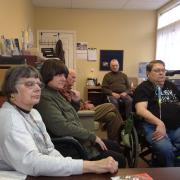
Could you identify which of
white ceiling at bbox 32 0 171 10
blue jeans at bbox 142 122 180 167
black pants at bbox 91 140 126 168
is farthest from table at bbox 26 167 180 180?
white ceiling at bbox 32 0 171 10

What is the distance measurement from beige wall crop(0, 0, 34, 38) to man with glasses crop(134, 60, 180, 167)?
1.91 m

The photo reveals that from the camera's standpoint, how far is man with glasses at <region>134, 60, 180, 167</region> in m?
2.59

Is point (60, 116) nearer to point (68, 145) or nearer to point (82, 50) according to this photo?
point (68, 145)

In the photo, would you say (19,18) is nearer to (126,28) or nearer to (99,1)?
(99,1)

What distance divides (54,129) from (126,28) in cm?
533

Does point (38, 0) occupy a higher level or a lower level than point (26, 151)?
higher

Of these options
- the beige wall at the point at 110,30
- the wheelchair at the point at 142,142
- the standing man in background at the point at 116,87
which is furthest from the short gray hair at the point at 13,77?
the beige wall at the point at 110,30

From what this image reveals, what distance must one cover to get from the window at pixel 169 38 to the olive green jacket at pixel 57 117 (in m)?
3.99

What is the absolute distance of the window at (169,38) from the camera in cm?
579

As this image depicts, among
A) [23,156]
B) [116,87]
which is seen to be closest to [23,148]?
[23,156]

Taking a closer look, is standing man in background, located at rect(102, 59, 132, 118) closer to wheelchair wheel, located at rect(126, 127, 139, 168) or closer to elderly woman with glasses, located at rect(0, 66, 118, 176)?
wheelchair wheel, located at rect(126, 127, 139, 168)

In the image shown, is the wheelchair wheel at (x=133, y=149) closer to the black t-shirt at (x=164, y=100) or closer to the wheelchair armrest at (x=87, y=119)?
the black t-shirt at (x=164, y=100)

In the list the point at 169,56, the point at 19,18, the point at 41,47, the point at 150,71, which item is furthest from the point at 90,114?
the point at 41,47

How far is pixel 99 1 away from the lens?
622 cm
